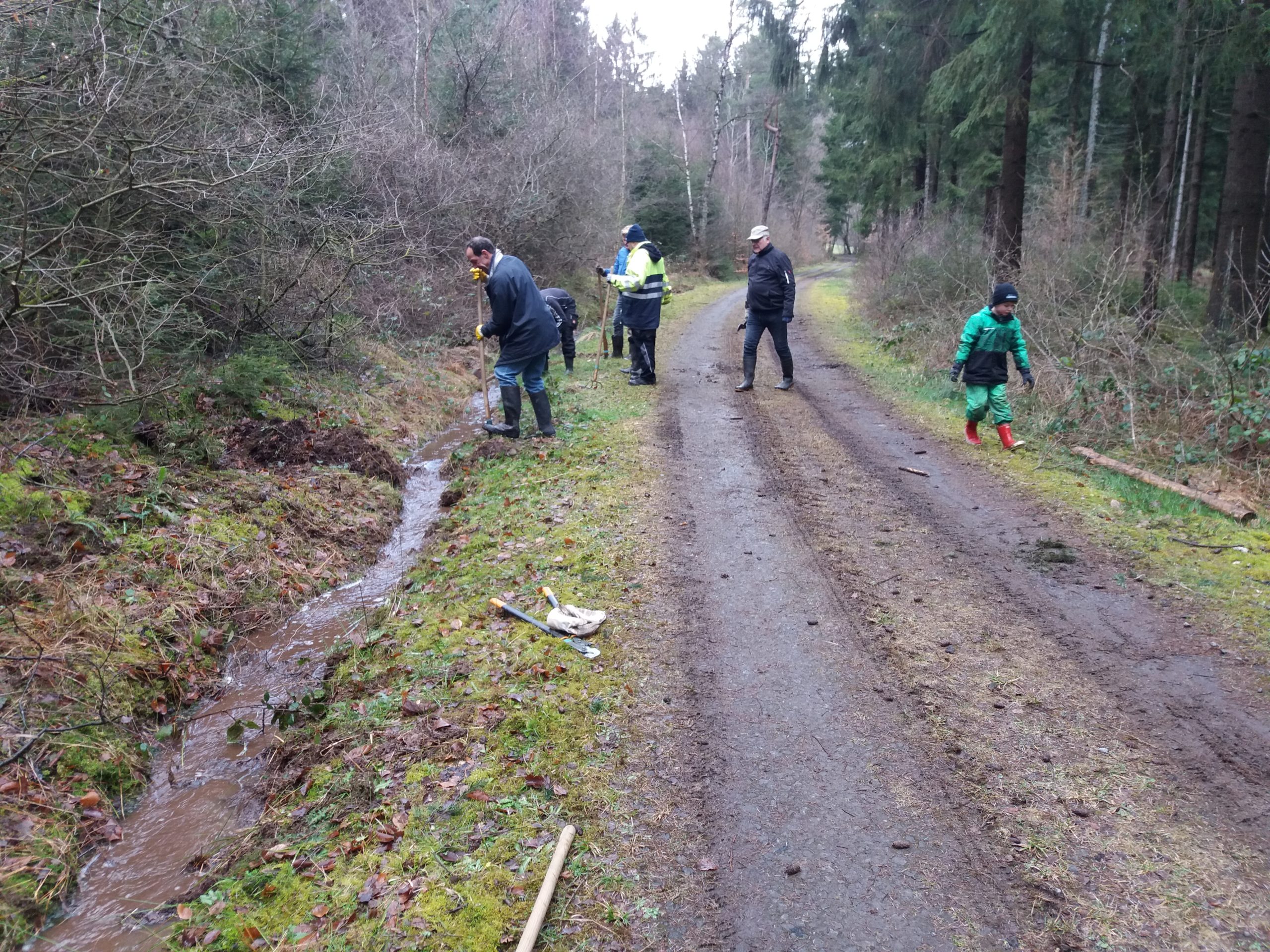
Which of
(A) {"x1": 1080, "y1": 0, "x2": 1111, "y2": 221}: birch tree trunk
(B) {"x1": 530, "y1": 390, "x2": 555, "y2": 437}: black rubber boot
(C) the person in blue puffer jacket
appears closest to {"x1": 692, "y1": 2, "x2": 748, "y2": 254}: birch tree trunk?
(A) {"x1": 1080, "y1": 0, "x2": 1111, "y2": 221}: birch tree trunk

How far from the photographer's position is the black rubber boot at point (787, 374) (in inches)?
469

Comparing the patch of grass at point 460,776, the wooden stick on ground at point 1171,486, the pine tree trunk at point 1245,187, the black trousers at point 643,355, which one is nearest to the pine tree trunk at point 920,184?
the pine tree trunk at point 1245,187

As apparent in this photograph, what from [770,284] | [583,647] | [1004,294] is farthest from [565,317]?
[583,647]

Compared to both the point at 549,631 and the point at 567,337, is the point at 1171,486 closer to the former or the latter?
the point at 549,631

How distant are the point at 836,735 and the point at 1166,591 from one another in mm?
3092

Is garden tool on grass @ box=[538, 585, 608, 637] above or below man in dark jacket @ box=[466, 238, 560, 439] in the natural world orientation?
below

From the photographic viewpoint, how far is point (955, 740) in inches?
157

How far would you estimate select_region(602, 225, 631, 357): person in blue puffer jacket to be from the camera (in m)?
12.7

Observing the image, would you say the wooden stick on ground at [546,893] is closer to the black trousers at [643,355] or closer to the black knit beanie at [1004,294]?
the black knit beanie at [1004,294]

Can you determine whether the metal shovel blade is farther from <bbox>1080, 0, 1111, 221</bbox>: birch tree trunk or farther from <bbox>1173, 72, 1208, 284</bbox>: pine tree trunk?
<bbox>1173, 72, 1208, 284</bbox>: pine tree trunk

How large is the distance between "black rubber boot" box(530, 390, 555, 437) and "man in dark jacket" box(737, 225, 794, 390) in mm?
3500

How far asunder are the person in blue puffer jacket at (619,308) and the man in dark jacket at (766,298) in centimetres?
210

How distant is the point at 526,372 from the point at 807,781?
6.39 meters

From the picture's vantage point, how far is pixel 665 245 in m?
38.2
